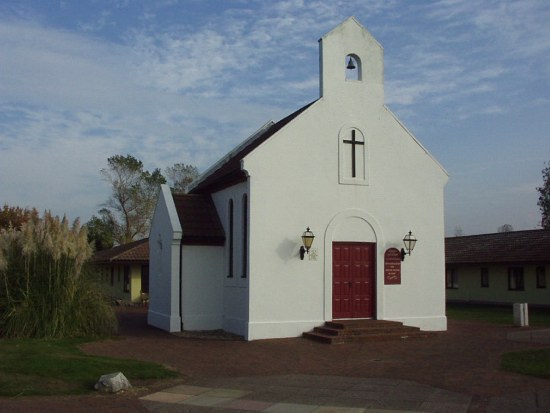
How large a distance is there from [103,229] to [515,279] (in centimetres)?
3850

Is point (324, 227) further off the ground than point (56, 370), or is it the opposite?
point (324, 227)

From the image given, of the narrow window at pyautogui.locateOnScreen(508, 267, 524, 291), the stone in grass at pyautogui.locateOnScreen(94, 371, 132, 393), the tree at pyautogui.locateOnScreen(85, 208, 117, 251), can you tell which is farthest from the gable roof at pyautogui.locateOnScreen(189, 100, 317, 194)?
the tree at pyautogui.locateOnScreen(85, 208, 117, 251)

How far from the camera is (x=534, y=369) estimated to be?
1188cm

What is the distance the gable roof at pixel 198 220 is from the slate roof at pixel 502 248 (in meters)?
20.0

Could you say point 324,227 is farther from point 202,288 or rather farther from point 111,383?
point 111,383

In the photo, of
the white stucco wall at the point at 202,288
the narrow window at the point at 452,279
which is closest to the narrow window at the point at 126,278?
the white stucco wall at the point at 202,288

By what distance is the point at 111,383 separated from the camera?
33.2 feet

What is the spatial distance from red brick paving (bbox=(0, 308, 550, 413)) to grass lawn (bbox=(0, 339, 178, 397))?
0.52 m

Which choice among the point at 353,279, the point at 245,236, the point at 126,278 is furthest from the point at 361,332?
the point at 126,278

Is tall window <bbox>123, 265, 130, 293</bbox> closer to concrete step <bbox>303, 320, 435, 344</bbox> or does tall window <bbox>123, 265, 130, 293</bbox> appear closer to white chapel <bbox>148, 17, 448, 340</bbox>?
white chapel <bbox>148, 17, 448, 340</bbox>

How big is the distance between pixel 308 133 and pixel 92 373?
10259mm

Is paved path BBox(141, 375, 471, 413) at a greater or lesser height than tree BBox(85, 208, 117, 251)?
lesser

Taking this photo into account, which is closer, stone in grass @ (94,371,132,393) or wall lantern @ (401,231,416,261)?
stone in grass @ (94,371,132,393)

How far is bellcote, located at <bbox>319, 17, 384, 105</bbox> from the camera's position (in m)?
19.3
